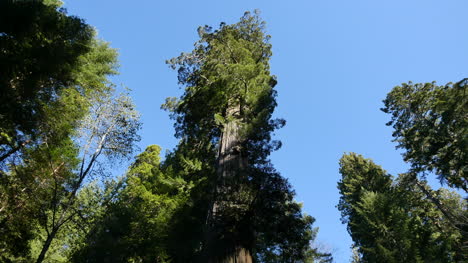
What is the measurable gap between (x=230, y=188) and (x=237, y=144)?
1825 millimetres

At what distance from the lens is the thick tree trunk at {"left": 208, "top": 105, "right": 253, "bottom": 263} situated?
14.9ft

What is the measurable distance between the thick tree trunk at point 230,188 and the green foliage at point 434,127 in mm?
11563

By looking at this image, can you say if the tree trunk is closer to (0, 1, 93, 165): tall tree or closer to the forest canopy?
the forest canopy

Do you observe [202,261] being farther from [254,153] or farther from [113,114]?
[113,114]

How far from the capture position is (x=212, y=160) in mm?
10039

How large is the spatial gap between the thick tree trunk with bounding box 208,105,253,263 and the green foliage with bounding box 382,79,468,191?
11563 millimetres

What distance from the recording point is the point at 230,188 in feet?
17.2

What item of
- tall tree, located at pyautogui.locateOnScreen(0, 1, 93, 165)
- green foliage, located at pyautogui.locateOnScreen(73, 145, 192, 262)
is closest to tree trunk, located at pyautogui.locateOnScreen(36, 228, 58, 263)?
tall tree, located at pyautogui.locateOnScreen(0, 1, 93, 165)

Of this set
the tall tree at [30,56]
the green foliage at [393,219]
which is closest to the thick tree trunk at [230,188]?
the tall tree at [30,56]

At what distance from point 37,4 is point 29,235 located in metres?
8.65

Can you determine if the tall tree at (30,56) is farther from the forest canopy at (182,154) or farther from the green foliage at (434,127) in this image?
the green foliage at (434,127)

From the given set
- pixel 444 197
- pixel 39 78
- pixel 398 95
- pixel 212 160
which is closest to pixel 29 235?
pixel 39 78

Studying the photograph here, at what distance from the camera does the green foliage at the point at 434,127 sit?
13.1 meters

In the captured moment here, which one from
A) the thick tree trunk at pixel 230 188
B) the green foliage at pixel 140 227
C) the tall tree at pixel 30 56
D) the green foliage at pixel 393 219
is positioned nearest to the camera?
the thick tree trunk at pixel 230 188
